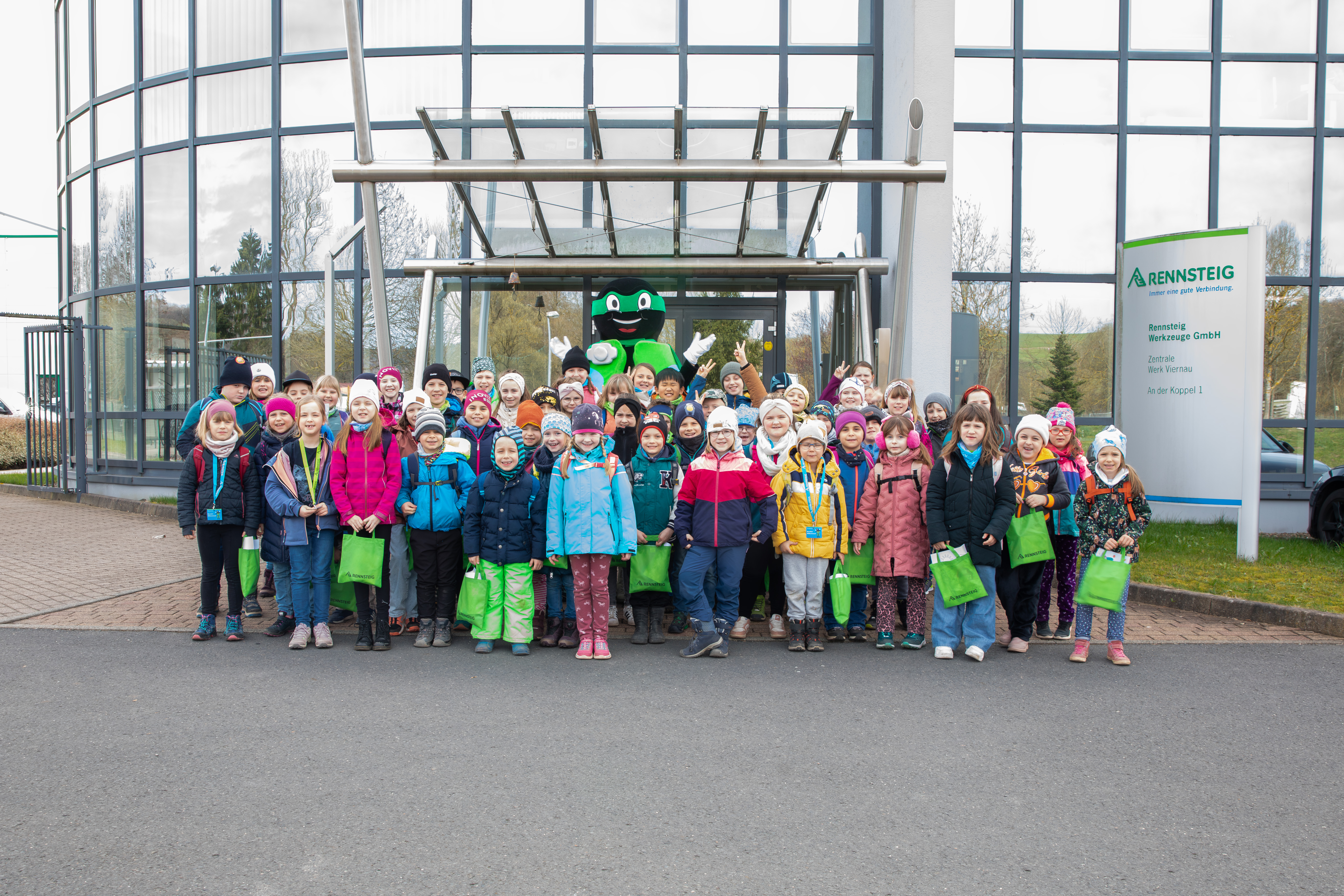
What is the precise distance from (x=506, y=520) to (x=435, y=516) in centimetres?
53

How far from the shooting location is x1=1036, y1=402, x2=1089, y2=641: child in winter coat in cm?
654

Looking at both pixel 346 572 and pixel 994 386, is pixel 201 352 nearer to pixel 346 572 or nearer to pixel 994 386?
pixel 346 572

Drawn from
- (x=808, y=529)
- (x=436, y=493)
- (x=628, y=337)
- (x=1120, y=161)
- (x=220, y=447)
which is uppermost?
(x=1120, y=161)

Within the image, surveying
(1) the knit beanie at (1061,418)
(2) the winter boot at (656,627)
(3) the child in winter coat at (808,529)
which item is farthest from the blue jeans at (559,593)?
(1) the knit beanie at (1061,418)

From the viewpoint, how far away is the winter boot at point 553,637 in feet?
20.5

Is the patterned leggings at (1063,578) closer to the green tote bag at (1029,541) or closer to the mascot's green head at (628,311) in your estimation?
the green tote bag at (1029,541)

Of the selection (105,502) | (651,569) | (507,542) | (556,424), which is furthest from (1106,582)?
(105,502)

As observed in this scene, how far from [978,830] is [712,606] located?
337 centimetres

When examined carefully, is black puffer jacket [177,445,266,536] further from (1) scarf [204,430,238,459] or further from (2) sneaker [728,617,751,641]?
(2) sneaker [728,617,751,641]

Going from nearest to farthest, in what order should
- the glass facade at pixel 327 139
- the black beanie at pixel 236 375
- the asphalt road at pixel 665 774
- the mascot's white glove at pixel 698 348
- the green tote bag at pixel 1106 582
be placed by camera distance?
the asphalt road at pixel 665 774 → the green tote bag at pixel 1106 582 → the black beanie at pixel 236 375 → the mascot's white glove at pixel 698 348 → the glass facade at pixel 327 139

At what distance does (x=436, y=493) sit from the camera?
6215 mm

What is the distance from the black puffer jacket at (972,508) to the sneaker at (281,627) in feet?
14.7

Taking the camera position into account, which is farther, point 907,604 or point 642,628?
point 642,628

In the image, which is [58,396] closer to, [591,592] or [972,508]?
[591,592]
